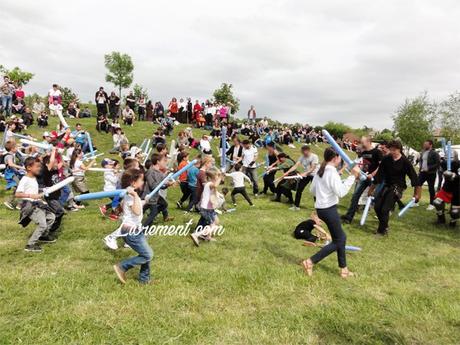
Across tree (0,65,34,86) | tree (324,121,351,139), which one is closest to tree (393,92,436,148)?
tree (324,121,351,139)

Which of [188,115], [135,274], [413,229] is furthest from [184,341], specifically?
[188,115]

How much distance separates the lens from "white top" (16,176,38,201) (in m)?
6.63

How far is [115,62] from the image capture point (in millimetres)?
47969

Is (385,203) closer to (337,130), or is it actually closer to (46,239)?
(46,239)

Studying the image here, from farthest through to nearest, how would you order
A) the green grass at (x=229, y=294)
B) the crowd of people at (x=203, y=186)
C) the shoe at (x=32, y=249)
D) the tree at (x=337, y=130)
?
the tree at (x=337, y=130), the shoe at (x=32, y=249), the crowd of people at (x=203, y=186), the green grass at (x=229, y=294)

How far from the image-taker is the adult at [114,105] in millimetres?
25208

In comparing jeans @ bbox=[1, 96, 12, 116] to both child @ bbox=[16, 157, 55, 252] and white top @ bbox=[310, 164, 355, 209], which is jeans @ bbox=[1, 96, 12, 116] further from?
white top @ bbox=[310, 164, 355, 209]

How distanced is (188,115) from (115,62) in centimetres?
2415

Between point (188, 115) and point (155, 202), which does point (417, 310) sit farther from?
point (188, 115)

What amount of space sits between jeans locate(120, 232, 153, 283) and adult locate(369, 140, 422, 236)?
5825 mm

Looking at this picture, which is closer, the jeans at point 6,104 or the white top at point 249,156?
the white top at point 249,156

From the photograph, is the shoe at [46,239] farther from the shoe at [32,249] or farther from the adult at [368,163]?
the adult at [368,163]

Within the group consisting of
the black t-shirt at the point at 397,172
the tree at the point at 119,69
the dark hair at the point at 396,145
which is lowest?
the black t-shirt at the point at 397,172

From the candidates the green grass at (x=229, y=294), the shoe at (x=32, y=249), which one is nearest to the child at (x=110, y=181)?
the green grass at (x=229, y=294)
